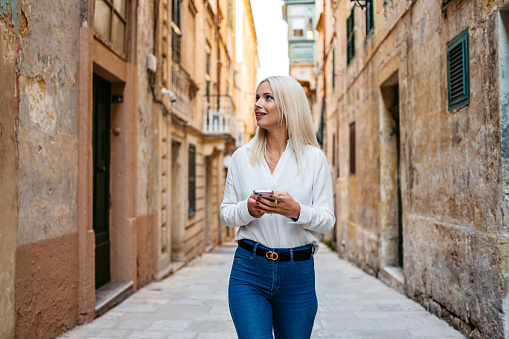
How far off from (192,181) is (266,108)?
39.2 ft

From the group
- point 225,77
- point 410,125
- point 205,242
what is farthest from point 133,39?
point 225,77

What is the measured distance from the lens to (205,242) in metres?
17.9

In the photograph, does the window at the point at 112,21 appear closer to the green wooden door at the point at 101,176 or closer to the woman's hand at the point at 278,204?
the green wooden door at the point at 101,176

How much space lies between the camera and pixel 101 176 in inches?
281

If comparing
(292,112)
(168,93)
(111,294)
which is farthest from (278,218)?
(168,93)

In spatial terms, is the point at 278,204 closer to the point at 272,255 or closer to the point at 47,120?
the point at 272,255

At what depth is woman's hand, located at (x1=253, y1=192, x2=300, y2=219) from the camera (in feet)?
7.42

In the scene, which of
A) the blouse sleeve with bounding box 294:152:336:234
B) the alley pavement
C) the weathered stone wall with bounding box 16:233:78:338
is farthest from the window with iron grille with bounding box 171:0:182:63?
the blouse sleeve with bounding box 294:152:336:234

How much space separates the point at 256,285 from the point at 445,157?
3.92 m

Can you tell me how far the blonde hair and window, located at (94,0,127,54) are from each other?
182 inches

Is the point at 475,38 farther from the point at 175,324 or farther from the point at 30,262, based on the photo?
the point at 30,262

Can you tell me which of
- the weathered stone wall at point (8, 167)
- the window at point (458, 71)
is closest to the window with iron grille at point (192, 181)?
the window at point (458, 71)

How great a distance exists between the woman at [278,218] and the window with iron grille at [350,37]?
9916 millimetres

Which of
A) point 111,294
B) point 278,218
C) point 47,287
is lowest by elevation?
point 111,294
